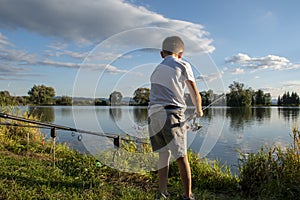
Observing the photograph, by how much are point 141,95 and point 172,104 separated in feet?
3.95

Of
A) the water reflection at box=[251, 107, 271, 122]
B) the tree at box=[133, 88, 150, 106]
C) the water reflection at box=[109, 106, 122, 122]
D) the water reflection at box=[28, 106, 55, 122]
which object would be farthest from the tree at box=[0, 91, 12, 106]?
the water reflection at box=[251, 107, 271, 122]

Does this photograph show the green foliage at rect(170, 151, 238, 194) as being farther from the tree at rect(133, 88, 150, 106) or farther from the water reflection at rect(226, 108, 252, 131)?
the water reflection at rect(226, 108, 252, 131)

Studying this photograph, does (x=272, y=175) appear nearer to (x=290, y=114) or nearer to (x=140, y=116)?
(x=140, y=116)

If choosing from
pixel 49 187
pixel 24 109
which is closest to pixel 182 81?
pixel 49 187

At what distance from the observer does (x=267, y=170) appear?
3.26 metres

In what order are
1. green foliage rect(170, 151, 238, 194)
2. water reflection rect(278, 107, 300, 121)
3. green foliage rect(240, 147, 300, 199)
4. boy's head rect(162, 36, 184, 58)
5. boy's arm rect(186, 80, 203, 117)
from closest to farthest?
boy's arm rect(186, 80, 203, 117), boy's head rect(162, 36, 184, 58), green foliage rect(240, 147, 300, 199), green foliage rect(170, 151, 238, 194), water reflection rect(278, 107, 300, 121)

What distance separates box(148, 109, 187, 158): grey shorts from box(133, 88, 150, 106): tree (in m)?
1.03

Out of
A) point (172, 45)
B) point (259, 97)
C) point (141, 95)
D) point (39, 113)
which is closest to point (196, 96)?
point (172, 45)

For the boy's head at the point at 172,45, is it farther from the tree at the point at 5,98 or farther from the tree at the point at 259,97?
the tree at the point at 259,97

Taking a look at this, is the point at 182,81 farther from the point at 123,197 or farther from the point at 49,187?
the point at 49,187

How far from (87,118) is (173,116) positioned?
184 cm

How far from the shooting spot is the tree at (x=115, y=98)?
362 cm

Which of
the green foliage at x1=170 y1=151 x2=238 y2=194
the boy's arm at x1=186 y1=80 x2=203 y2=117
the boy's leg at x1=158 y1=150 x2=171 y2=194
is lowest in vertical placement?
the green foliage at x1=170 y1=151 x2=238 y2=194

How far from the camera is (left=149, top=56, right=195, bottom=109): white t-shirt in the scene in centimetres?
244
